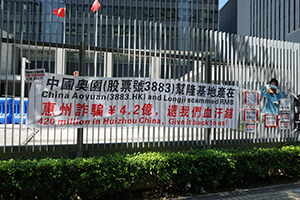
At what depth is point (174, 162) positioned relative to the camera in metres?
4.73

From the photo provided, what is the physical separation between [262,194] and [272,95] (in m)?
3.03

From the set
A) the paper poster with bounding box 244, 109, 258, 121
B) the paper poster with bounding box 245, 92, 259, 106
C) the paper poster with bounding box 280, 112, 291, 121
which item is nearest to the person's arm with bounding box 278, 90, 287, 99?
the paper poster with bounding box 280, 112, 291, 121

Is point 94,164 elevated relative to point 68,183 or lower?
elevated

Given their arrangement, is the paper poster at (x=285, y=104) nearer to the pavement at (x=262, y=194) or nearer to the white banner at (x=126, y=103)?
the white banner at (x=126, y=103)

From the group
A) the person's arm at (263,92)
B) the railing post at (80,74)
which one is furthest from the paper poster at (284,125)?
the railing post at (80,74)

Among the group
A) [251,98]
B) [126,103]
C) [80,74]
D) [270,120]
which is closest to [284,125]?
[270,120]

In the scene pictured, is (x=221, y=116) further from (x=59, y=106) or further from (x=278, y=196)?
(x=59, y=106)

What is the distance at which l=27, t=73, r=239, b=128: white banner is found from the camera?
4.66m

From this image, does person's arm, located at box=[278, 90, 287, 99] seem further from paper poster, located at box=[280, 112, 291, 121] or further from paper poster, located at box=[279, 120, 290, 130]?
paper poster, located at box=[279, 120, 290, 130]

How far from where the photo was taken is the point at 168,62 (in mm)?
5691

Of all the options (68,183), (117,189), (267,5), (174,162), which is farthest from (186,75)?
(267,5)

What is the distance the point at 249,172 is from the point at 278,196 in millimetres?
773

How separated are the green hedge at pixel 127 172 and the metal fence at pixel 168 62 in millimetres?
576

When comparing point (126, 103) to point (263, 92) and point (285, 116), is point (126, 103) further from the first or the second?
point (285, 116)
